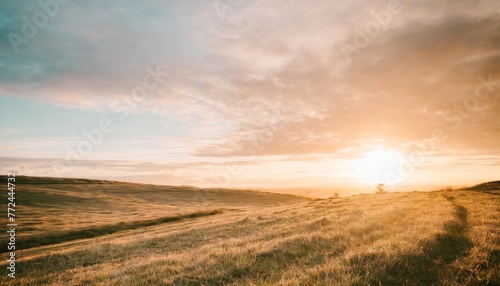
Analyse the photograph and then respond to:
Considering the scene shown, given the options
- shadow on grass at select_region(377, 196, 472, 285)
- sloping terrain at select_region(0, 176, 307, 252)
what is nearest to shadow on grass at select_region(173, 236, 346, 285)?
shadow on grass at select_region(377, 196, 472, 285)

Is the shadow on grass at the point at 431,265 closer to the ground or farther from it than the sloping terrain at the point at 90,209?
farther from it

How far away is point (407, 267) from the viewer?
238 inches

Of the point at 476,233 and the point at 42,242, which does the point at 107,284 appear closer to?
the point at 476,233

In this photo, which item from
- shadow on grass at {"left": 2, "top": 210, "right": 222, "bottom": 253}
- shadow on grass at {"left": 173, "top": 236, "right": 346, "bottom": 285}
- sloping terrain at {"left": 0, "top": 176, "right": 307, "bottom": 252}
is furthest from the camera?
sloping terrain at {"left": 0, "top": 176, "right": 307, "bottom": 252}

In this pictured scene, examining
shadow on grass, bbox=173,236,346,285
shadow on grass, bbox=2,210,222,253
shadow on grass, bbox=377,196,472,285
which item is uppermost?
shadow on grass, bbox=377,196,472,285

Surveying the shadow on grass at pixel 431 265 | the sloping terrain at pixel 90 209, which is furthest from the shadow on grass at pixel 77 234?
the shadow on grass at pixel 431 265

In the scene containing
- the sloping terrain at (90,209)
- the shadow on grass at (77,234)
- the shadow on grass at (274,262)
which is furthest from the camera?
the sloping terrain at (90,209)

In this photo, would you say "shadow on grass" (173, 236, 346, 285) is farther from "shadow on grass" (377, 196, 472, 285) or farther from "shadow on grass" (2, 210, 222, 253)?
"shadow on grass" (2, 210, 222, 253)

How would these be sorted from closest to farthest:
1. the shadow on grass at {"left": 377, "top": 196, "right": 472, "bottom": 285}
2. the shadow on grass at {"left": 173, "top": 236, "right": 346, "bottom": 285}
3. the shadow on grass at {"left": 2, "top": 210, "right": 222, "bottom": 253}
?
the shadow on grass at {"left": 377, "top": 196, "right": 472, "bottom": 285}
the shadow on grass at {"left": 173, "top": 236, "right": 346, "bottom": 285}
the shadow on grass at {"left": 2, "top": 210, "right": 222, "bottom": 253}

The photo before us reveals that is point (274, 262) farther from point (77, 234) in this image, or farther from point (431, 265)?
point (77, 234)

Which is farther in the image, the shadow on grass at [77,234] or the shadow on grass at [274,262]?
the shadow on grass at [77,234]

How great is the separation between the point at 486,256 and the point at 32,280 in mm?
15855

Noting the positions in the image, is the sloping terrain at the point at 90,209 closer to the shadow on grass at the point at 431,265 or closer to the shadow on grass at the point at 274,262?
the shadow on grass at the point at 274,262

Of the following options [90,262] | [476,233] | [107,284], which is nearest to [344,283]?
[107,284]
